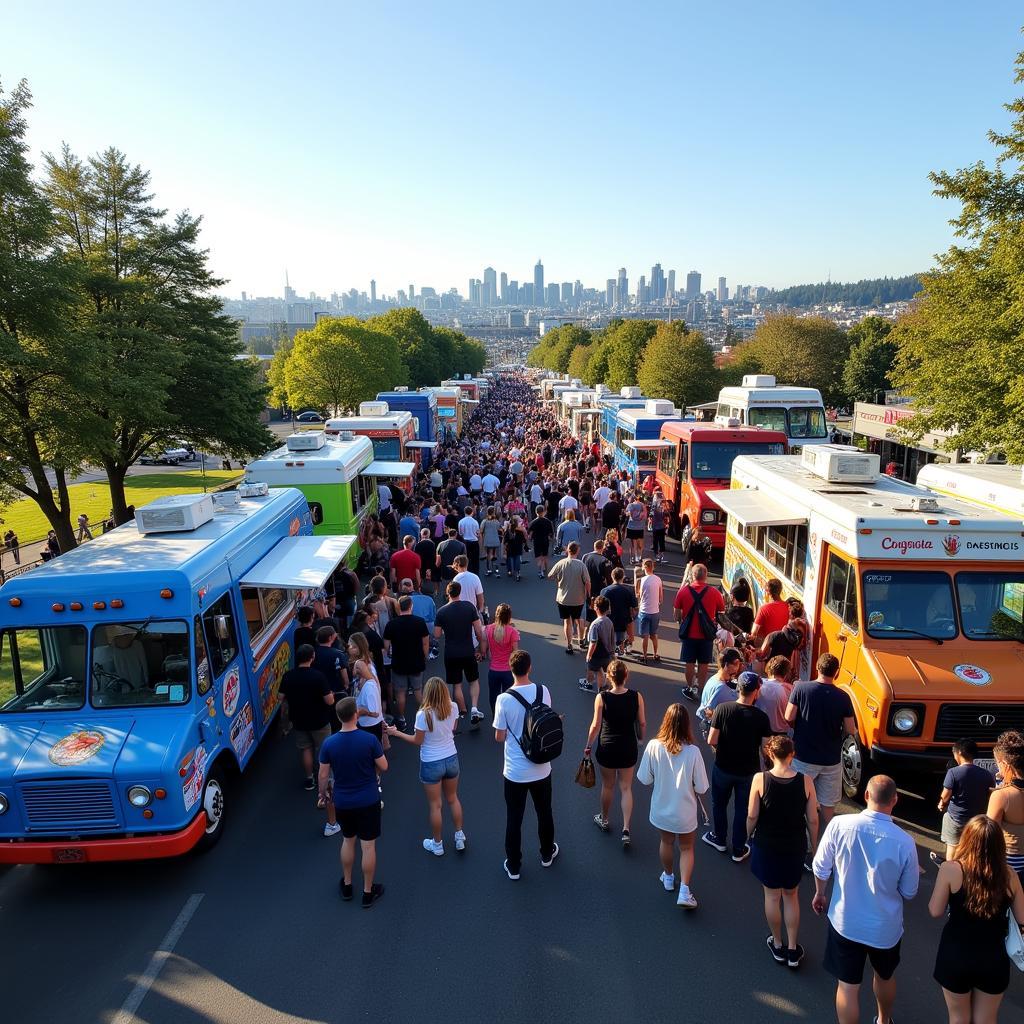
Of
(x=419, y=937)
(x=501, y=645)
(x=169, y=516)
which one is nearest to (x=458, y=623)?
(x=501, y=645)

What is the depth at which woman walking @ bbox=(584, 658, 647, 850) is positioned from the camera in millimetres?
6086

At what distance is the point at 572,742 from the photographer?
856cm

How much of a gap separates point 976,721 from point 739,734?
7.75 feet

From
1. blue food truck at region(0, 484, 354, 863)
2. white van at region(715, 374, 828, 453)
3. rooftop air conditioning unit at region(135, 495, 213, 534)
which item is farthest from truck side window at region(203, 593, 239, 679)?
white van at region(715, 374, 828, 453)

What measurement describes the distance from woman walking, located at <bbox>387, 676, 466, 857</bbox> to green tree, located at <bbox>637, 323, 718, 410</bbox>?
37.2m

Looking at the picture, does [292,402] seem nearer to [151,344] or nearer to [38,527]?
[38,527]

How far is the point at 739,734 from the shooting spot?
5.86 meters

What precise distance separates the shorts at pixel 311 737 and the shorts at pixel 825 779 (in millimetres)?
4547

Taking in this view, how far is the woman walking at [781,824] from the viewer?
4.81 metres

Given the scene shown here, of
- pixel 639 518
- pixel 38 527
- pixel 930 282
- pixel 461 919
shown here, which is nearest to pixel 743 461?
pixel 639 518

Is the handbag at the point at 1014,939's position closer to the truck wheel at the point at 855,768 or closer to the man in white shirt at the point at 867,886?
the man in white shirt at the point at 867,886

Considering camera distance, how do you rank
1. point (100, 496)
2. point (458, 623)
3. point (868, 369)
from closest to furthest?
1. point (458, 623)
2. point (100, 496)
3. point (868, 369)

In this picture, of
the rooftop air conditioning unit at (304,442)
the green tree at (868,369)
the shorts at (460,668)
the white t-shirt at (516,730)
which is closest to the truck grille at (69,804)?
the white t-shirt at (516,730)

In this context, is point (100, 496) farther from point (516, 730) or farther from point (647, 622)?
point (516, 730)
